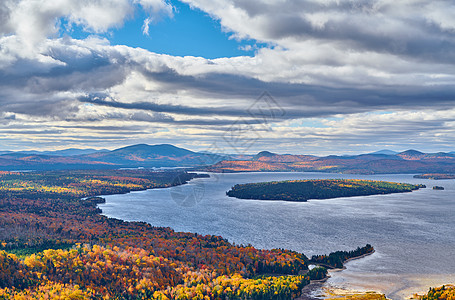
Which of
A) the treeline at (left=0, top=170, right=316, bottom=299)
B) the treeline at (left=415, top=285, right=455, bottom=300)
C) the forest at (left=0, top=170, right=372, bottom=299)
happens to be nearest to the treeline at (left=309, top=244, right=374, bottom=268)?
the forest at (left=0, top=170, right=372, bottom=299)

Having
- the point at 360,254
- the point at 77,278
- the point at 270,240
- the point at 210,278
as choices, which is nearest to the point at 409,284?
the point at 360,254

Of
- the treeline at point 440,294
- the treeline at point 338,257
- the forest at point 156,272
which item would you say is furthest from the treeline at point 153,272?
the treeline at point 440,294

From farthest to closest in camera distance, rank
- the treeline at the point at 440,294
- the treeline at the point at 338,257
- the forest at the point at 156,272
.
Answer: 1. the treeline at the point at 338,257
2. the forest at the point at 156,272
3. the treeline at the point at 440,294

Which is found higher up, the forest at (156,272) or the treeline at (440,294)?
the treeline at (440,294)

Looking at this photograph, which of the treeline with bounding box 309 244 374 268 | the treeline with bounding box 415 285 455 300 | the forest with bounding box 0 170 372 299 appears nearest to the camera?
the treeline with bounding box 415 285 455 300

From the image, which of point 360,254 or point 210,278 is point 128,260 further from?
point 360,254

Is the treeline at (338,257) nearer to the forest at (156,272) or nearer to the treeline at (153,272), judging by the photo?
the forest at (156,272)

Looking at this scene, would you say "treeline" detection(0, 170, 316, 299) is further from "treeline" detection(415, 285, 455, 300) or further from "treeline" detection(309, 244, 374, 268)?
"treeline" detection(415, 285, 455, 300)

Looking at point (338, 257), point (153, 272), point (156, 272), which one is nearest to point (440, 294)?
point (338, 257)

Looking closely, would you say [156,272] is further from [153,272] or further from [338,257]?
[338,257]
